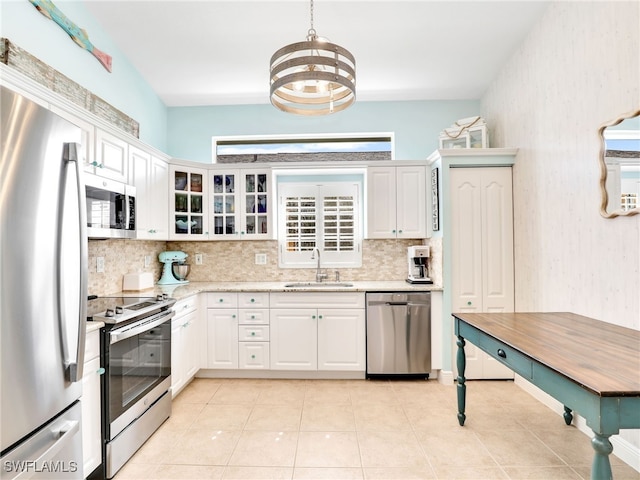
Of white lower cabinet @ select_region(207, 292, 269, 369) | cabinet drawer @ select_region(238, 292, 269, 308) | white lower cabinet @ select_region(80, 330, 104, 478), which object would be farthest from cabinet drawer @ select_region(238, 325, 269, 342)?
white lower cabinet @ select_region(80, 330, 104, 478)

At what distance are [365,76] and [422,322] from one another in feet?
8.28

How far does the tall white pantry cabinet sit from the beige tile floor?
2.41 ft

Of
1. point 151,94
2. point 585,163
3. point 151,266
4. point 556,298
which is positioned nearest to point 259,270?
point 151,266

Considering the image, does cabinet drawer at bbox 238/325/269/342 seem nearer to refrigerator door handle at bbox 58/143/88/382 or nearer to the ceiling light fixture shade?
refrigerator door handle at bbox 58/143/88/382

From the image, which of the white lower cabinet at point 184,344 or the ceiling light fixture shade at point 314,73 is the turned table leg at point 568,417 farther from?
the white lower cabinet at point 184,344

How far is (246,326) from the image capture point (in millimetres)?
3461

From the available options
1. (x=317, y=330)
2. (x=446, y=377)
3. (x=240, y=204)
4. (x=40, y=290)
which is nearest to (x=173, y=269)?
(x=240, y=204)

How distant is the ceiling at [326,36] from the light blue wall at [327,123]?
0.73 ft

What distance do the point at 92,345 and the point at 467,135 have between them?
11.5 feet

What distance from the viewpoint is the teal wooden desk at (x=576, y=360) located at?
1.21 meters

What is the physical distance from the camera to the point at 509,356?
71.7 inches

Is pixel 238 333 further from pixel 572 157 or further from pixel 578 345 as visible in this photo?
pixel 572 157

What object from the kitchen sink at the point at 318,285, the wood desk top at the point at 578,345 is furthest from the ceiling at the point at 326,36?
the wood desk top at the point at 578,345

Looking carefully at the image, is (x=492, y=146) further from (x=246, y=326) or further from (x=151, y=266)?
(x=151, y=266)
